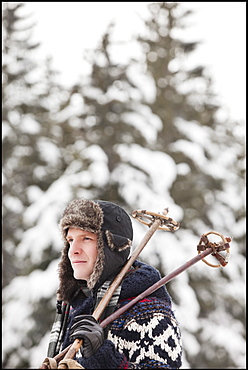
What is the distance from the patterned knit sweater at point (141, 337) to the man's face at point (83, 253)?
0.68 feet

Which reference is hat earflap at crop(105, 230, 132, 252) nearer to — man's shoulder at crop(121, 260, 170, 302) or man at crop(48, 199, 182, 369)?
man at crop(48, 199, 182, 369)

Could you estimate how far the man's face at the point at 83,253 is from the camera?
282cm

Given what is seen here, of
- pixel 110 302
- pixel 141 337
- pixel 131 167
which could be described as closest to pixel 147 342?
pixel 141 337

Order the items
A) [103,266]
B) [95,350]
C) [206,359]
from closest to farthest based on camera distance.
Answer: [95,350], [103,266], [206,359]

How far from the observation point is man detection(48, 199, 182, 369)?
247cm

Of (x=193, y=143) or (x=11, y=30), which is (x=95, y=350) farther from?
(x=11, y=30)

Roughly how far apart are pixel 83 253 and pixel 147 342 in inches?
21.4

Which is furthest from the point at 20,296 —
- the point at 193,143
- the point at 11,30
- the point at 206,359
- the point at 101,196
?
the point at 11,30

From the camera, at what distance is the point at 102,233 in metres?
2.83

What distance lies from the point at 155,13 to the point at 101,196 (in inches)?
220

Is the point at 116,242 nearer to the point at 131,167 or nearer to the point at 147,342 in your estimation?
the point at 147,342

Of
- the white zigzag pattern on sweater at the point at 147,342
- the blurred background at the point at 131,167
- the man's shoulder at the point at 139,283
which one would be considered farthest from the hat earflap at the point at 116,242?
the blurred background at the point at 131,167

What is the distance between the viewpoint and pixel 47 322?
9656 millimetres

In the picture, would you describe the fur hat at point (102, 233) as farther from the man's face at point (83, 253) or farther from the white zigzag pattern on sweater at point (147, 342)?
the white zigzag pattern on sweater at point (147, 342)
